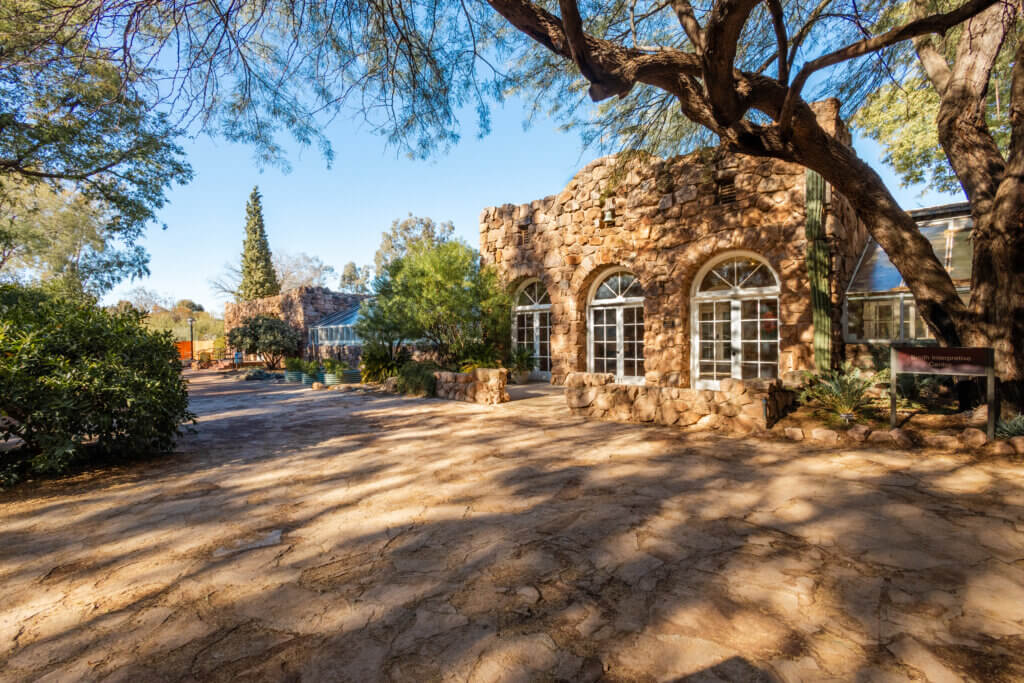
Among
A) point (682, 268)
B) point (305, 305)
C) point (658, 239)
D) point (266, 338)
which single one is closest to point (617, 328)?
point (682, 268)

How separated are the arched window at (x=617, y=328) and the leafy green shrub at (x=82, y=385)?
776 cm

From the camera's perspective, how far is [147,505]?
10.9 feet

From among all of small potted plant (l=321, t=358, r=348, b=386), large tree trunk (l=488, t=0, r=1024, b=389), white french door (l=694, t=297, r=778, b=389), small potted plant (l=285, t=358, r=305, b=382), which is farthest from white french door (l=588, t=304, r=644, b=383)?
small potted plant (l=285, t=358, r=305, b=382)

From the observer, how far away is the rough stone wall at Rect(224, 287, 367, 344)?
749 inches

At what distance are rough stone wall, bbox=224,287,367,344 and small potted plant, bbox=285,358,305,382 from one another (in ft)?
14.9

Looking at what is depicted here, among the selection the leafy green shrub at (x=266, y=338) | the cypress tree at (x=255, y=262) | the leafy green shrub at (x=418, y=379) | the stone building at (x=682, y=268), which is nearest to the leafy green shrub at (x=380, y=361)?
the leafy green shrub at (x=418, y=379)

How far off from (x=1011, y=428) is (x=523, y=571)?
540cm

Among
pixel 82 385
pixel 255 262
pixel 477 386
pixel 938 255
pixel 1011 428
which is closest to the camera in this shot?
pixel 82 385

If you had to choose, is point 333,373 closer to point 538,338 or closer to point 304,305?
point 538,338

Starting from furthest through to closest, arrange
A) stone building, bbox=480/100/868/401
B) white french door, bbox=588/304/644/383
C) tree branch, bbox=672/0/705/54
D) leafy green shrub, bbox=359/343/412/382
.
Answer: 1. leafy green shrub, bbox=359/343/412/382
2. white french door, bbox=588/304/644/383
3. stone building, bbox=480/100/868/401
4. tree branch, bbox=672/0/705/54

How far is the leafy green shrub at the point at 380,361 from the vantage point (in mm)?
11500

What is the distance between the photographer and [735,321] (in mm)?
8586

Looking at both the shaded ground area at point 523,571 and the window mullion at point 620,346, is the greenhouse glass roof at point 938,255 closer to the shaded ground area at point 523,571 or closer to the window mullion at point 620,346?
the window mullion at point 620,346

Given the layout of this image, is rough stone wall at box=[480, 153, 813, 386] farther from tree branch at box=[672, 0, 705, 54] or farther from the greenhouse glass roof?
tree branch at box=[672, 0, 705, 54]
